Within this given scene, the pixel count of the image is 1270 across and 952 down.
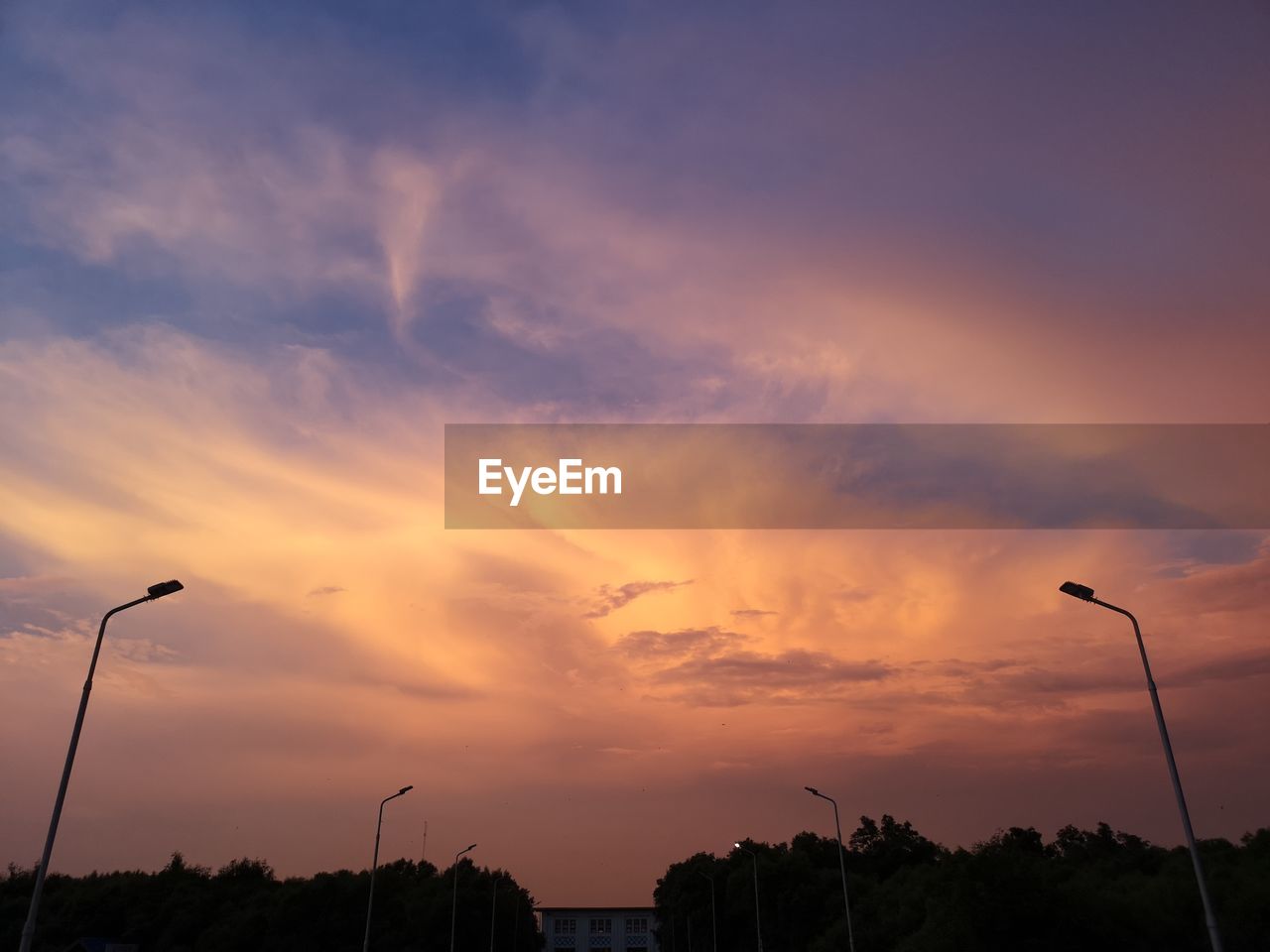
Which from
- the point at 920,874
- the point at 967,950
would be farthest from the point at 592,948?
the point at 967,950

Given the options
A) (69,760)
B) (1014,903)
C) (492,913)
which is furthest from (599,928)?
(69,760)

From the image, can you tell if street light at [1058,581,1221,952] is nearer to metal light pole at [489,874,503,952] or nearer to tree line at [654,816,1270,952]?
tree line at [654,816,1270,952]

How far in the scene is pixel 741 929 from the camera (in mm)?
126125

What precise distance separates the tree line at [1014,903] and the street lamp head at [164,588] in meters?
58.0

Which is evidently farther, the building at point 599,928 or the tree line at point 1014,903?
the building at point 599,928

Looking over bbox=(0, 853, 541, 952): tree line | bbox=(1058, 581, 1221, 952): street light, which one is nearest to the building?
bbox=(0, 853, 541, 952): tree line

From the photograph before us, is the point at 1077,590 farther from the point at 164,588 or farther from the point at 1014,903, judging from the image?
the point at 1014,903

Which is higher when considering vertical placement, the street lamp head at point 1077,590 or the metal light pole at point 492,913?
the street lamp head at point 1077,590

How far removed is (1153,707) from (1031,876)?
4453 centimetres

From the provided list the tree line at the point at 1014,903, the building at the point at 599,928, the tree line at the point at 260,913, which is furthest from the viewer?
the building at the point at 599,928

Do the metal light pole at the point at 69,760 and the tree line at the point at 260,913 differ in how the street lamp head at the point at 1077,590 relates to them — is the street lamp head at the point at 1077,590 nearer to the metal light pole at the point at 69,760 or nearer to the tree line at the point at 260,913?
the metal light pole at the point at 69,760

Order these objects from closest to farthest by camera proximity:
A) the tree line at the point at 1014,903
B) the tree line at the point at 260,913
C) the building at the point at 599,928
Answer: the tree line at the point at 1014,903 → the tree line at the point at 260,913 → the building at the point at 599,928

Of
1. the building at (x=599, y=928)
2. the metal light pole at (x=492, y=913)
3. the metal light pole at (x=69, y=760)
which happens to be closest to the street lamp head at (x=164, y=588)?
the metal light pole at (x=69, y=760)

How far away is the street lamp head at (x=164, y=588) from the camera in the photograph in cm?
2700
